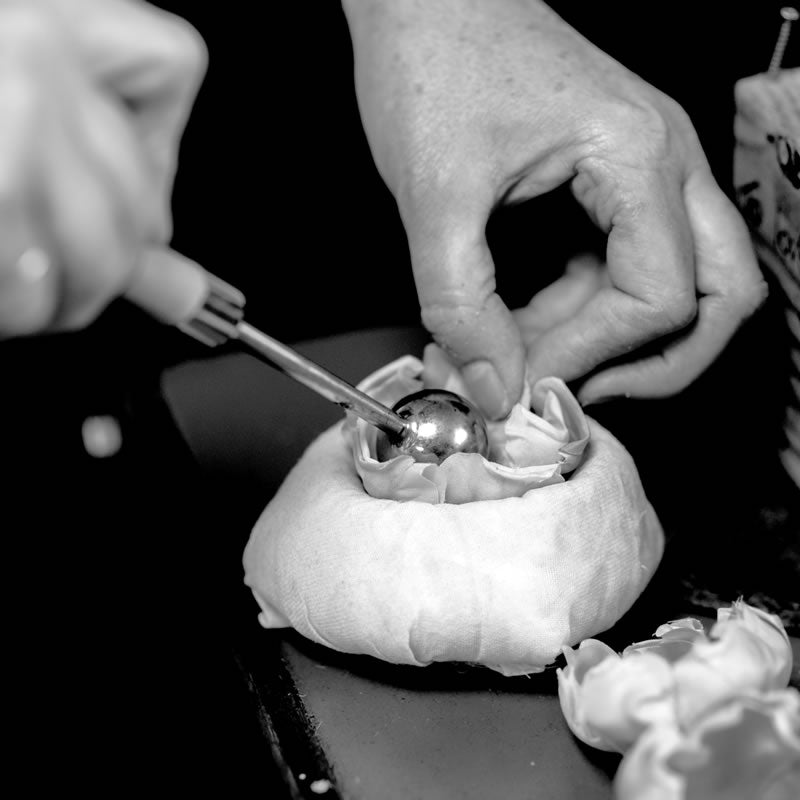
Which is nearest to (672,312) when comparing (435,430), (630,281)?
(630,281)

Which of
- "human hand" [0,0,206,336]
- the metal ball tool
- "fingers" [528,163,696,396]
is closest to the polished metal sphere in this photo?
the metal ball tool

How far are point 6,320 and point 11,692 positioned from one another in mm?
623

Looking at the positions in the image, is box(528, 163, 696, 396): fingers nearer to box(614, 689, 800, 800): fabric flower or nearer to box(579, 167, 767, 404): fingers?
box(579, 167, 767, 404): fingers

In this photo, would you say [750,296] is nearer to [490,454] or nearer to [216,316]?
[490,454]

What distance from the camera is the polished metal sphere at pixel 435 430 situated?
0.73 metres

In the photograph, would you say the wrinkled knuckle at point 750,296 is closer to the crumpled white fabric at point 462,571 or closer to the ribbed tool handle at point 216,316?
the crumpled white fabric at point 462,571

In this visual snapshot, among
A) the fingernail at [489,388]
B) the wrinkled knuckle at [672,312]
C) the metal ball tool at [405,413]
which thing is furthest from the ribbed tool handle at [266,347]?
the wrinkled knuckle at [672,312]

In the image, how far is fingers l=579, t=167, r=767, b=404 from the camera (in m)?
0.89

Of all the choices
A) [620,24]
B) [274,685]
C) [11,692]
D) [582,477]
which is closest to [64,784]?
[11,692]

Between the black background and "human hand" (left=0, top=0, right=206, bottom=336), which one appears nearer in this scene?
"human hand" (left=0, top=0, right=206, bottom=336)

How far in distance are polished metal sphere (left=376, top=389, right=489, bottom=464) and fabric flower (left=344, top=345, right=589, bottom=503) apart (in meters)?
0.02

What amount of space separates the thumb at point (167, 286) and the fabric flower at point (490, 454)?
0.76 ft

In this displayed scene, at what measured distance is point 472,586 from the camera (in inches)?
25.5

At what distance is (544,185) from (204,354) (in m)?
0.52
